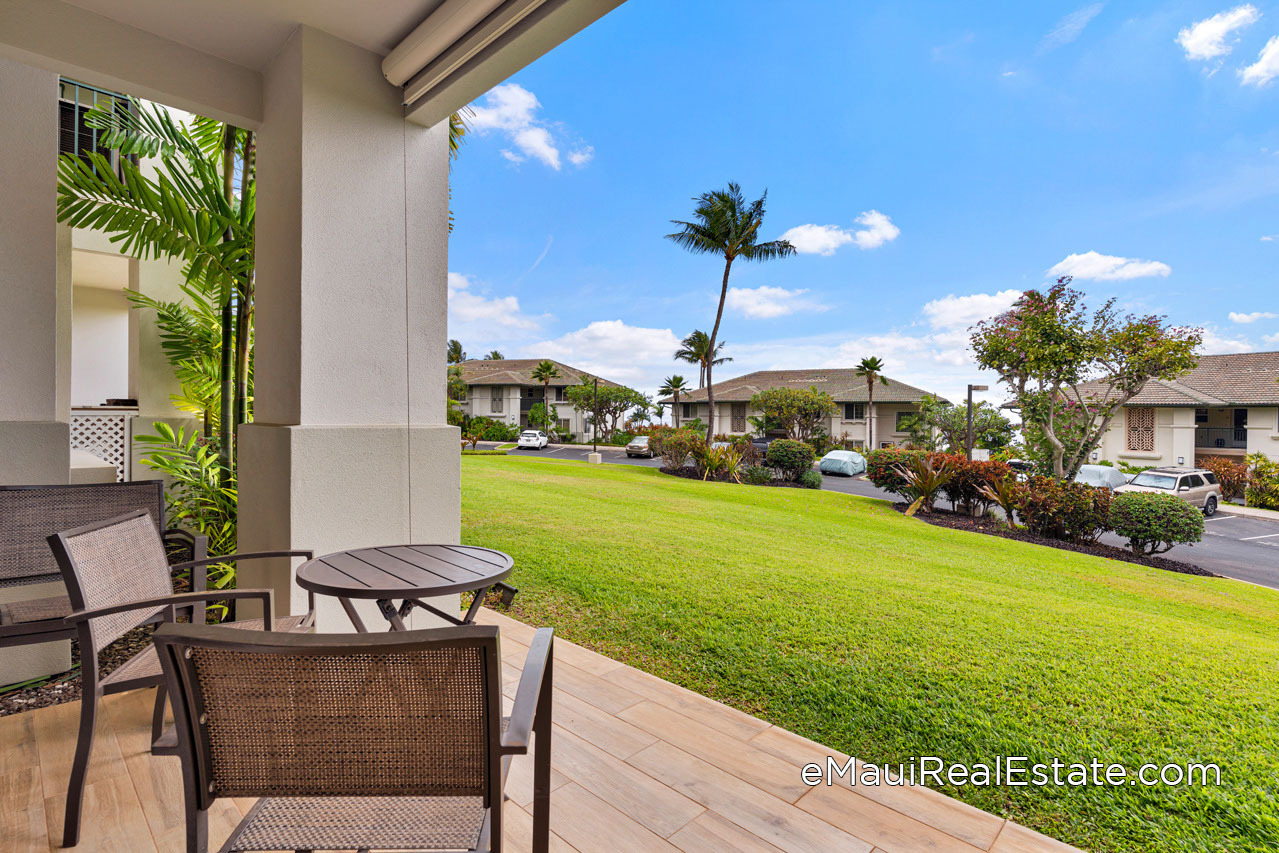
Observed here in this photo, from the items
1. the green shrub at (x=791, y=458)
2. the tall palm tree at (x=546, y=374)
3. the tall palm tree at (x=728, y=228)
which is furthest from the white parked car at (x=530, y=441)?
the green shrub at (x=791, y=458)

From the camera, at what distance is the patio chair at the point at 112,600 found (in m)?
1.60

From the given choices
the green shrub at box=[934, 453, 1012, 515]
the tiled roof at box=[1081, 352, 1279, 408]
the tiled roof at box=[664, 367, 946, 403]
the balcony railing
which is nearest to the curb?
the balcony railing

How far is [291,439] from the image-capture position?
257cm

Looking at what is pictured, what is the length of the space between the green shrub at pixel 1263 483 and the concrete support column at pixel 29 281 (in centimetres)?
1850

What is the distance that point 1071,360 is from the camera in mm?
12164

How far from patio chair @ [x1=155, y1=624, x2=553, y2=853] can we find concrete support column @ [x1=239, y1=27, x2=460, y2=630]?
6.01 feet

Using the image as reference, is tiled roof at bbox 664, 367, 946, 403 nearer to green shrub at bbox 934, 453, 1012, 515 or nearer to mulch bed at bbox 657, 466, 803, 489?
mulch bed at bbox 657, 466, 803, 489

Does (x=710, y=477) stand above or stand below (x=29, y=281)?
below

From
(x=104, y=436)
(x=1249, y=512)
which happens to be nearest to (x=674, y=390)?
(x=1249, y=512)

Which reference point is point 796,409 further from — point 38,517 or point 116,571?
point 116,571

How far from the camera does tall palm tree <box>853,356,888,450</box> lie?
1176 inches

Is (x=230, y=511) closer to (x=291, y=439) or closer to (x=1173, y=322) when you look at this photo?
(x=291, y=439)

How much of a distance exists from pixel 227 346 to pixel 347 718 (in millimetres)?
3629

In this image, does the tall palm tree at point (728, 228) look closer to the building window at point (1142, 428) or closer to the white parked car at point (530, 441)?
the building window at point (1142, 428)
